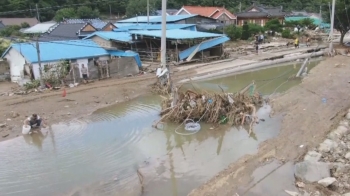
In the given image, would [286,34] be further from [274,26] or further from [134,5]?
[134,5]

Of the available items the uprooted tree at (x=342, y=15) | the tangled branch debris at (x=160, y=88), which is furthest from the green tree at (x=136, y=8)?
the tangled branch debris at (x=160, y=88)

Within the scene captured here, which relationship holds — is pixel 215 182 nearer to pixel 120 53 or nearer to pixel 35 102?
pixel 35 102

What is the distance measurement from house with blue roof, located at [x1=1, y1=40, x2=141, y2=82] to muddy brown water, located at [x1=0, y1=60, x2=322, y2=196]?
6.71 meters

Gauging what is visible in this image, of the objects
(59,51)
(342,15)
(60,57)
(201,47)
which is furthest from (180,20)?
(60,57)

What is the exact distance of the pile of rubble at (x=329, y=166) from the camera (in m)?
8.12

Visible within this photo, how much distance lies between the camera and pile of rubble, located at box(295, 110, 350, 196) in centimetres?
812

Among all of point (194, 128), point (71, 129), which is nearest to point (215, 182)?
point (194, 128)

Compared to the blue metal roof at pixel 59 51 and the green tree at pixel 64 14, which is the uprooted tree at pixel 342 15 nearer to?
the blue metal roof at pixel 59 51

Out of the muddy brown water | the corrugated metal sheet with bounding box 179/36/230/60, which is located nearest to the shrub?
the corrugated metal sheet with bounding box 179/36/230/60

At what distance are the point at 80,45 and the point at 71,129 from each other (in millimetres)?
11361

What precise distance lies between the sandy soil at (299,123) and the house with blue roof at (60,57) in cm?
1049

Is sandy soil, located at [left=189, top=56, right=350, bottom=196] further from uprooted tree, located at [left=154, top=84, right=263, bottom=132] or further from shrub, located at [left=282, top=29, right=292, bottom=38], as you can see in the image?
shrub, located at [left=282, top=29, right=292, bottom=38]

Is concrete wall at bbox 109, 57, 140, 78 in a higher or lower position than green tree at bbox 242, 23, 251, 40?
lower

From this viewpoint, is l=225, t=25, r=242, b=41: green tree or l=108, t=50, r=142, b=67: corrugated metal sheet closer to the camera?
l=108, t=50, r=142, b=67: corrugated metal sheet
